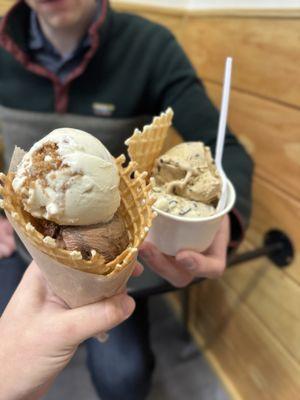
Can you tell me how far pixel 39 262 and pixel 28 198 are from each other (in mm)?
95

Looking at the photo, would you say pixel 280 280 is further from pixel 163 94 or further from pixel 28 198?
pixel 28 198

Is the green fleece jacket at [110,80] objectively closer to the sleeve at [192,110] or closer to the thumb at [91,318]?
the sleeve at [192,110]

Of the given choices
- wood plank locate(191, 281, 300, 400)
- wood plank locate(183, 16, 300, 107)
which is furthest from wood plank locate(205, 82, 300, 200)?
wood plank locate(191, 281, 300, 400)

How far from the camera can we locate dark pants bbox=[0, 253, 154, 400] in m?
0.98

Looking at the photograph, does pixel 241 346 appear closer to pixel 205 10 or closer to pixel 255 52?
pixel 255 52

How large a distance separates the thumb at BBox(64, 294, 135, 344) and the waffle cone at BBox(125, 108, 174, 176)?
0.25m

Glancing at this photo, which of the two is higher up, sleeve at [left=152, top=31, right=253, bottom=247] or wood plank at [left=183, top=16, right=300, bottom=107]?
wood plank at [left=183, top=16, right=300, bottom=107]

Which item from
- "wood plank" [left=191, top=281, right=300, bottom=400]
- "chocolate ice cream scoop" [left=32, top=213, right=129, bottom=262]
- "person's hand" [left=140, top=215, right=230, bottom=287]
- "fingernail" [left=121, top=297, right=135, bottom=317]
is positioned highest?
"chocolate ice cream scoop" [left=32, top=213, right=129, bottom=262]

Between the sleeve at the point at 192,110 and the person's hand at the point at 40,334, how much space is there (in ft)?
1.43

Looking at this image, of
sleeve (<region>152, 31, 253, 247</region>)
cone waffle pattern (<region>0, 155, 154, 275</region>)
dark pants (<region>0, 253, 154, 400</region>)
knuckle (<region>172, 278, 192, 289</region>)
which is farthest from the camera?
dark pants (<region>0, 253, 154, 400</region>)

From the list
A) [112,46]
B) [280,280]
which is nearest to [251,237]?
[280,280]

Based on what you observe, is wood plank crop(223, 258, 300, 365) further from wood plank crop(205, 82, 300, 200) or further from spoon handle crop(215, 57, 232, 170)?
spoon handle crop(215, 57, 232, 170)

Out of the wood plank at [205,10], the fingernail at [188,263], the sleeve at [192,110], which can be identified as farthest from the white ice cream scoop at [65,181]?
the wood plank at [205,10]

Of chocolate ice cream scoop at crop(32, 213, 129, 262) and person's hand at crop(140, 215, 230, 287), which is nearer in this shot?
chocolate ice cream scoop at crop(32, 213, 129, 262)
